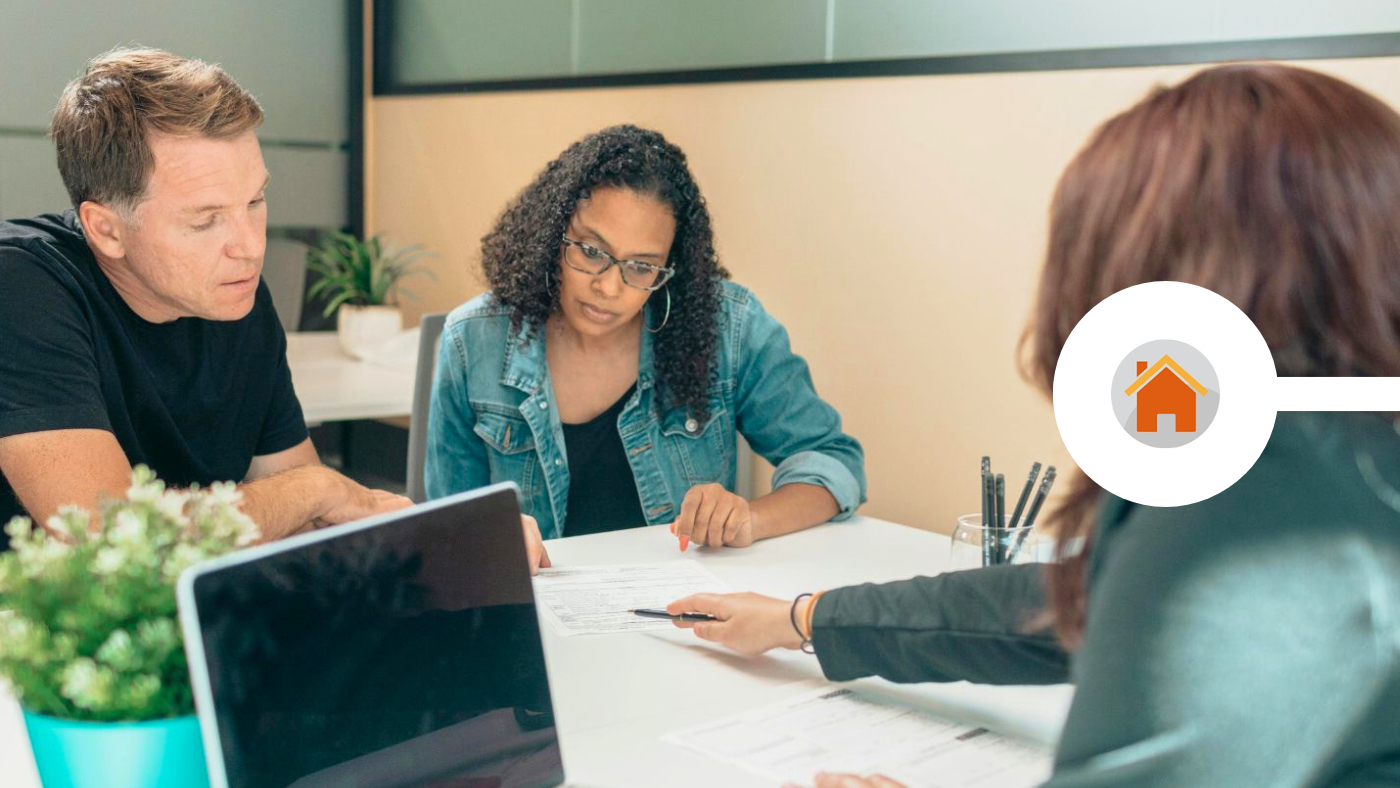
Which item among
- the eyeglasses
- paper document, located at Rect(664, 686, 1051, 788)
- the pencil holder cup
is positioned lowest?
paper document, located at Rect(664, 686, 1051, 788)

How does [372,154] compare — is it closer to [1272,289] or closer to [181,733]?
[181,733]

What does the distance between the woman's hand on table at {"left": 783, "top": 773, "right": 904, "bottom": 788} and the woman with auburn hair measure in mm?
194

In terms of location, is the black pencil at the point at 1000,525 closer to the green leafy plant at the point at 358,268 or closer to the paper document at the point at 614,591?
the paper document at the point at 614,591

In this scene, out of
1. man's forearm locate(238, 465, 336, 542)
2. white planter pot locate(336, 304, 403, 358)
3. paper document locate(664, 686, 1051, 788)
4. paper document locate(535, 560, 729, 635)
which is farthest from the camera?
white planter pot locate(336, 304, 403, 358)

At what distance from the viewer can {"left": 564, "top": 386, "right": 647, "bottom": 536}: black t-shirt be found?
1.98 m

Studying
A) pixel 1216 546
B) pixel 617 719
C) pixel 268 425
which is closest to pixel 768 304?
pixel 268 425

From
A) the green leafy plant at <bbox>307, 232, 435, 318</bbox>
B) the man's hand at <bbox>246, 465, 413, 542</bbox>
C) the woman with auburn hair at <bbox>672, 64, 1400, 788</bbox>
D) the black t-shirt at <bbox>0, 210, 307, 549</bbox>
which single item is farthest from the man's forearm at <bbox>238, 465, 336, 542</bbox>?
the green leafy plant at <bbox>307, 232, 435, 318</bbox>

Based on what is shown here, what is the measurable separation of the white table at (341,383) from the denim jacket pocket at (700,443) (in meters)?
0.79

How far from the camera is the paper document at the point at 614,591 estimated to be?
4.42 ft

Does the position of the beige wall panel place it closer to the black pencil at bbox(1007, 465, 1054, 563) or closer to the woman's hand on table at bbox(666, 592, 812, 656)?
the black pencil at bbox(1007, 465, 1054, 563)

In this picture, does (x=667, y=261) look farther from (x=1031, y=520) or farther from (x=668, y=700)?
(x=668, y=700)

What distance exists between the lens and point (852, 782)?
0.89 meters

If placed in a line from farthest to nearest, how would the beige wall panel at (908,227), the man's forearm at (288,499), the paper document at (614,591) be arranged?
the beige wall panel at (908,227) < the man's forearm at (288,499) < the paper document at (614,591)

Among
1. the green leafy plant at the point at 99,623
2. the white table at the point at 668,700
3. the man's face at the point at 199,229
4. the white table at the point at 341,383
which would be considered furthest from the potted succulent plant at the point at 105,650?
the white table at the point at 341,383
